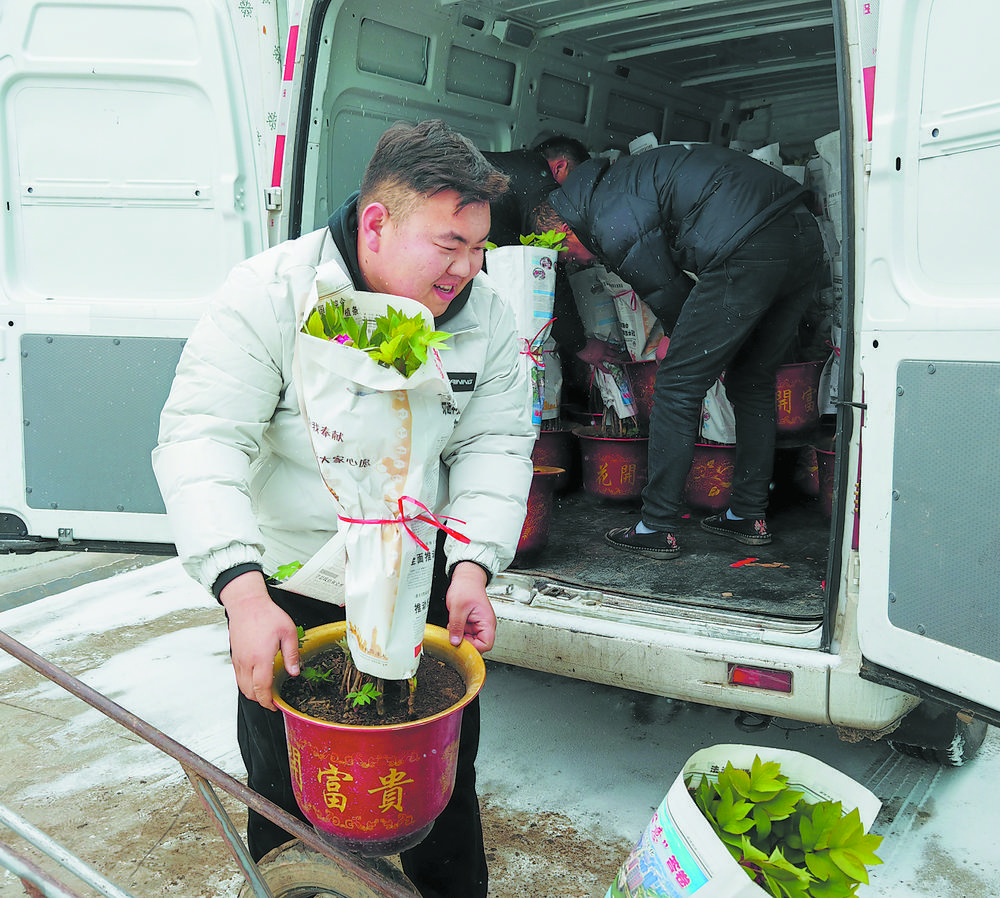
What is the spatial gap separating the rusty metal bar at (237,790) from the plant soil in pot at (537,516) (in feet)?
5.28

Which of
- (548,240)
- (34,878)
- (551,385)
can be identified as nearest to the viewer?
(34,878)

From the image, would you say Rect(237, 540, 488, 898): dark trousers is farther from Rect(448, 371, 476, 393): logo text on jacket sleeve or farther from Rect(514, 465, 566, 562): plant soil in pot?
Rect(514, 465, 566, 562): plant soil in pot

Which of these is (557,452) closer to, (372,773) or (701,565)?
(701,565)

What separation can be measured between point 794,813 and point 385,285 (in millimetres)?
1105

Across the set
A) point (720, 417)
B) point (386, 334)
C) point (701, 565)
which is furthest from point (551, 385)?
point (386, 334)

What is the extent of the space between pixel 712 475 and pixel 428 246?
260cm

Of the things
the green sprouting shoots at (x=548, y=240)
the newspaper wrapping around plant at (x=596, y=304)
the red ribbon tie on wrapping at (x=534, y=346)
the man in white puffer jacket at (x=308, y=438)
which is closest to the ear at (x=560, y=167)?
the newspaper wrapping around plant at (x=596, y=304)

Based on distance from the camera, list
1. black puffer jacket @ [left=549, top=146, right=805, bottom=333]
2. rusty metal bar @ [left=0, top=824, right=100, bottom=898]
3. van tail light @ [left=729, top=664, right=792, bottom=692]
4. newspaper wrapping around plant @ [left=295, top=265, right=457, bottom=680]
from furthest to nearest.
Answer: black puffer jacket @ [left=549, top=146, right=805, bottom=333], van tail light @ [left=729, top=664, right=792, bottom=692], newspaper wrapping around plant @ [left=295, top=265, right=457, bottom=680], rusty metal bar @ [left=0, top=824, right=100, bottom=898]

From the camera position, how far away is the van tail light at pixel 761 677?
1.98m

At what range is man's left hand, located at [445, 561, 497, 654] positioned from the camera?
1429mm

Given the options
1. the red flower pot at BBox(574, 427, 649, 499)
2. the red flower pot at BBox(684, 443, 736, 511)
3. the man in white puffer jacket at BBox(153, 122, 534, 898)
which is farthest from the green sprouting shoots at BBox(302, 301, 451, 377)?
the red flower pot at BBox(684, 443, 736, 511)

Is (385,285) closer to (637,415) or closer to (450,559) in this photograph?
(450,559)

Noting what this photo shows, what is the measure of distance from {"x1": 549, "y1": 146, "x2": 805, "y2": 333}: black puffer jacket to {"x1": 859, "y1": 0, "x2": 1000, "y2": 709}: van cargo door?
1146mm

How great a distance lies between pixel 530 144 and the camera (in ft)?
13.1
